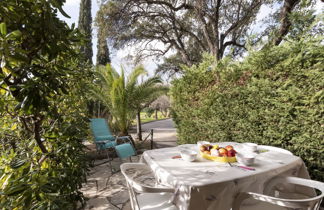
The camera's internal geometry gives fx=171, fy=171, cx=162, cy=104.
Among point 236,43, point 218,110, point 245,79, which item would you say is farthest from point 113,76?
point 236,43

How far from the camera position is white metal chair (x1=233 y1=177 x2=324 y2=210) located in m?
1.22

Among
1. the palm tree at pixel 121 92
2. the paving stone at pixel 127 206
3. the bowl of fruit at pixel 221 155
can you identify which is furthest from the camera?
the palm tree at pixel 121 92

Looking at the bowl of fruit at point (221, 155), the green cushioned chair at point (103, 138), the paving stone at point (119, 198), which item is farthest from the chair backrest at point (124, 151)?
the bowl of fruit at point (221, 155)

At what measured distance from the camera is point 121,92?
6.02 m

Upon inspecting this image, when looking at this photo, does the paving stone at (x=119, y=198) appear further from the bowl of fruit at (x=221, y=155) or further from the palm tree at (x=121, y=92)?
the palm tree at (x=121, y=92)

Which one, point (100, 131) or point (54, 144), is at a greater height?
point (54, 144)

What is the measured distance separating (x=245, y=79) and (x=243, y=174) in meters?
2.09

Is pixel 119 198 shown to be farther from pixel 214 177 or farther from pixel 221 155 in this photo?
pixel 214 177

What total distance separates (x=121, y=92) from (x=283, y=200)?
544 cm

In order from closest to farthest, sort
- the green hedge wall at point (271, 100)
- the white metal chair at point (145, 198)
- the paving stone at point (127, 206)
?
the white metal chair at point (145, 198)
the green hedge wall at point (271, 100)
the paving stone at point (127, 206)

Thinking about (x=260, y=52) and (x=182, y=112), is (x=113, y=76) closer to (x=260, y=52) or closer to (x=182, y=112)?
(x=182, y=112)

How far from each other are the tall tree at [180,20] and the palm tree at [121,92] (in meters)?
3.23

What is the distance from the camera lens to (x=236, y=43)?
9445 millimetres

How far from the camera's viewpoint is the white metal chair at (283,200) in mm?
1219
